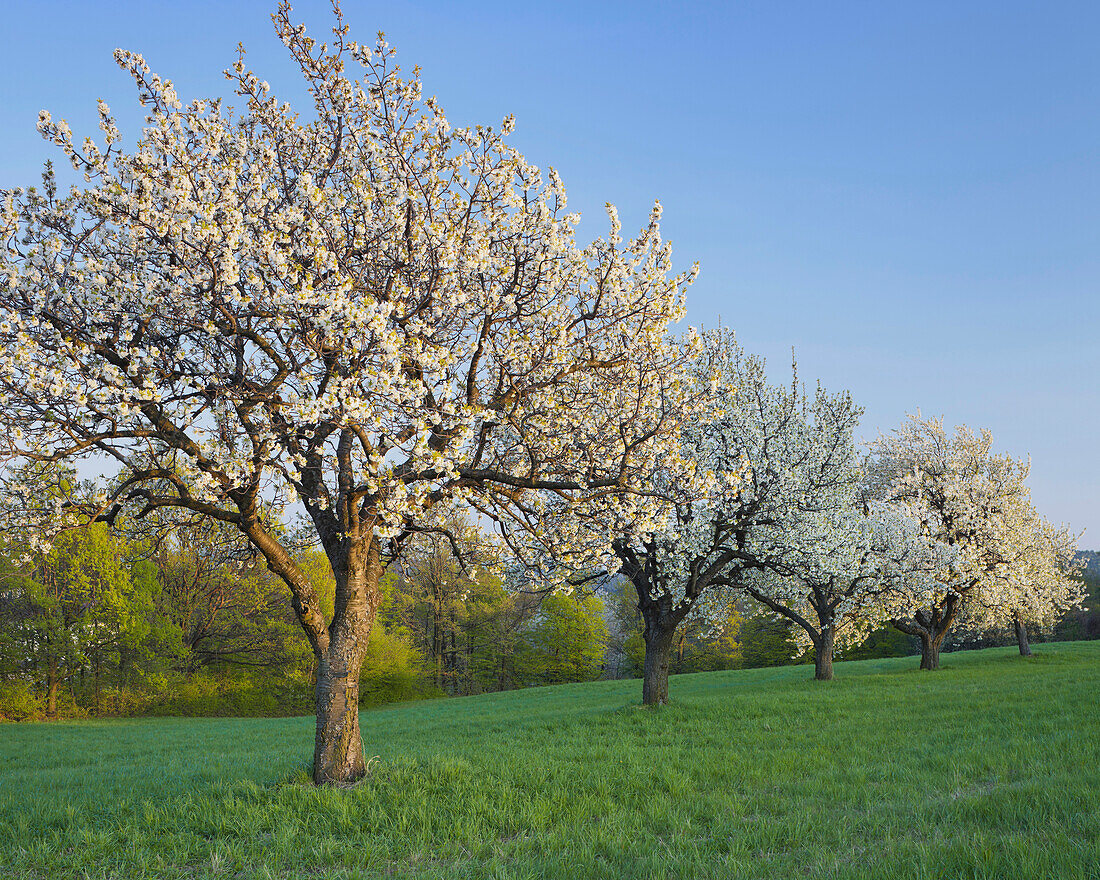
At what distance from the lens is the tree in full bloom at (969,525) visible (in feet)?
102

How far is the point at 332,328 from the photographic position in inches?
329

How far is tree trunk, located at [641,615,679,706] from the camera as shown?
2002cm

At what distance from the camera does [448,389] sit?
9250mm

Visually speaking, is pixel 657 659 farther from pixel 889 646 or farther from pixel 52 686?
pixel 889 646

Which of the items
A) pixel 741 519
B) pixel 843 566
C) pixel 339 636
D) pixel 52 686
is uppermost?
pixel 741 519

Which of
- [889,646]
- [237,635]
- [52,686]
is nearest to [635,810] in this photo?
[52,686]

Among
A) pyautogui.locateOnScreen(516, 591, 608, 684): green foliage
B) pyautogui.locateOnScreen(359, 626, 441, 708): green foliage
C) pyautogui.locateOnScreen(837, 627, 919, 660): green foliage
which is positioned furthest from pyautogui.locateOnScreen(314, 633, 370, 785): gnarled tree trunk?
pyautogui.locateOnScreen(837, 627, 919, 660): green foliage

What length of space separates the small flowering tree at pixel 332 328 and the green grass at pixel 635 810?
2.09 m

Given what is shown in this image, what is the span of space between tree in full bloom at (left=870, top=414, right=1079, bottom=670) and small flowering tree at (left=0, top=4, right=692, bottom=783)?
2430 centimetres

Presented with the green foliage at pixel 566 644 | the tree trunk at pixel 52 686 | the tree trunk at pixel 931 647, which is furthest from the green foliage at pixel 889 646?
the tree trunk at pixel 52 686

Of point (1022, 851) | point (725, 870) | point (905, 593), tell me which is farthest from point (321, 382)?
point (905, 593)

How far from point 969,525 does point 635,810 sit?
3184 centimetres

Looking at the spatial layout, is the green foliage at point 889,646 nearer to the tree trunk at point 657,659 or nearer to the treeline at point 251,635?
the treeline at point 251,635

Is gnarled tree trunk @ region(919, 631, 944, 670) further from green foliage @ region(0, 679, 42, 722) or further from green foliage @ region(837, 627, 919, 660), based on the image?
green foliage @ region(0, 679, 42, 722)
